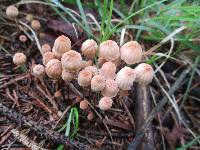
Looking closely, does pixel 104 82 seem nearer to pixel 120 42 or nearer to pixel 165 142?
pixel 120 42

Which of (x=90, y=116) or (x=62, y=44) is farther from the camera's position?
(x=90, y=116)

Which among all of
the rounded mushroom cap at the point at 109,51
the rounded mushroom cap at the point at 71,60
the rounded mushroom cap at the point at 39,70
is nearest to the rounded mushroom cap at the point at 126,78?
the rounded mushroom cap at the point at 109,51

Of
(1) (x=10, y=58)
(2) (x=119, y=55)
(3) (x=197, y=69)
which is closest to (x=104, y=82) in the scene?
(2) (x=119, y=55)

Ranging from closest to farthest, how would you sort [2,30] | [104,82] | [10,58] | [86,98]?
[104,82] → [86,98] → [10,58] → [2,30]

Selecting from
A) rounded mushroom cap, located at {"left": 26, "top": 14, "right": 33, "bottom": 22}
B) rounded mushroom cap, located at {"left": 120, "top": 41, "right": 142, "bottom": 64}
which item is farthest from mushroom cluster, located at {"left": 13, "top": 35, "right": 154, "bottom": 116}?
rounded mushroom cap, located at {"left": 26, "top": 14, "right": 33, "bottom": 22}

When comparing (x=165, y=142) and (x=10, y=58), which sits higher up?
(x=10, y=58)

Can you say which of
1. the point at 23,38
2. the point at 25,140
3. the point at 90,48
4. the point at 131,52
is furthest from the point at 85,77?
the point at 23,38

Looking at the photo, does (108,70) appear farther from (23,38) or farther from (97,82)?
(23,38)

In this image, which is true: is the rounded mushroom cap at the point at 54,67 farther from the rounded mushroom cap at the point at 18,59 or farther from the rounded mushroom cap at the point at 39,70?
the rounded mushroom cap at the point at 18,59
